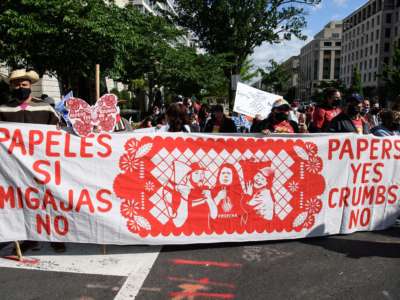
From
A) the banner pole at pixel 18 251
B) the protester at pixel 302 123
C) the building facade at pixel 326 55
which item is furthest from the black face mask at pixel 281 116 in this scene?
the building facade at pixel 326 55

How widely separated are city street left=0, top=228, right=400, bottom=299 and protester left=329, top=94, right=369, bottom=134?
1539mm

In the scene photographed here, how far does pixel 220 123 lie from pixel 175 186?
10.1ft

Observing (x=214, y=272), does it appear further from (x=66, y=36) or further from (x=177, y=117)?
(x=66, y=36)

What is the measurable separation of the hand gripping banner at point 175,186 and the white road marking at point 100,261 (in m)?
0.17

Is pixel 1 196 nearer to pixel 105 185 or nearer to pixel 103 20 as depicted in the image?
pixel 105 185

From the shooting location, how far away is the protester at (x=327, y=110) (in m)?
6.20

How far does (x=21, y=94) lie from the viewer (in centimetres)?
446

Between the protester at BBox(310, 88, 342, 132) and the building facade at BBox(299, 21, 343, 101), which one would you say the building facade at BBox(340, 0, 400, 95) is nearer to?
the building facade at BBox(299, 21, 343, 101)

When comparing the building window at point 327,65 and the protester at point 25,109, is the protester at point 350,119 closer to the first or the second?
the protester at point 25,109

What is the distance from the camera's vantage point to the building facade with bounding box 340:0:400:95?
81.6 meters

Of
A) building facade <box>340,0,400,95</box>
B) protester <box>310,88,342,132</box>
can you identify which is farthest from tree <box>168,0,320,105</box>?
building facade <box>340,0,400,95</box>

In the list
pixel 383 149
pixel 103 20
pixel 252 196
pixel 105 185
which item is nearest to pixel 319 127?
pixel 383 149

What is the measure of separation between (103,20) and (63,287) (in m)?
9.83

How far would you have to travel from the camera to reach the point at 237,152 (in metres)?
4.45
